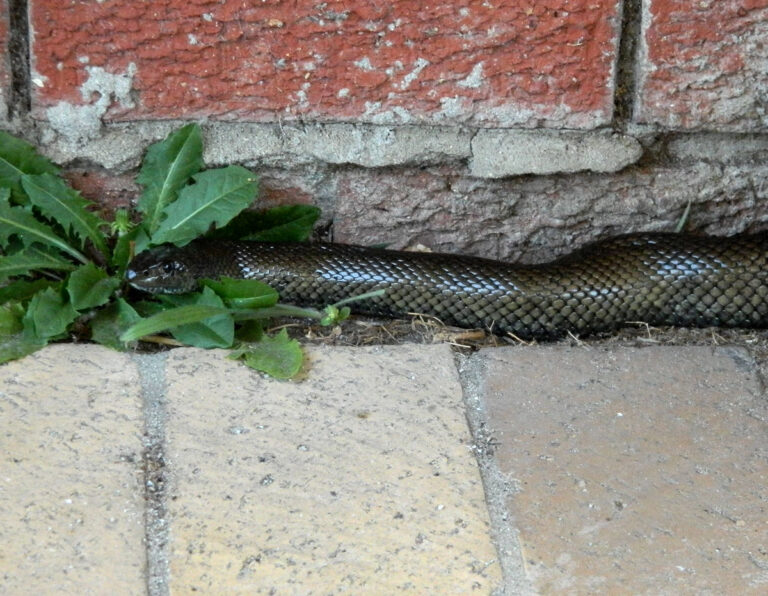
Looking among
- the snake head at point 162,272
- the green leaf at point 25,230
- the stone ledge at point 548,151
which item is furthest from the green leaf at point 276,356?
the stone ledge at point 548,151

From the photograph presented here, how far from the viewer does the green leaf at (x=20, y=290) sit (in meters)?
2.59

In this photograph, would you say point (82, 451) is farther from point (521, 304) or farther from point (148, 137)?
point (521, 304)

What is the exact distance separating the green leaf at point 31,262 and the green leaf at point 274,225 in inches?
17.9

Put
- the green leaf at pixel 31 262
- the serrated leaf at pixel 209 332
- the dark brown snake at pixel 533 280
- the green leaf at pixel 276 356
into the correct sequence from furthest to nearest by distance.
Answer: the dark brown snake at pixel 533 280
the green leaf at pixel 31 262
the serrated leaf at pixel 209 332
the green leaf at pixel 276 356

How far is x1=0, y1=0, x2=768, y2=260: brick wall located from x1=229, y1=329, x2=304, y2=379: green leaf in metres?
0.59

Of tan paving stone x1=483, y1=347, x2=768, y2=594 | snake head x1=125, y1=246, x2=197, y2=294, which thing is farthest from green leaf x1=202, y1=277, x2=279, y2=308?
tan paving stone x1=483, y1=347, x2=768, y2=594

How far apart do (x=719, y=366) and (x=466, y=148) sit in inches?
34.0

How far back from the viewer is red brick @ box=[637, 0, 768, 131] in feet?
8.70

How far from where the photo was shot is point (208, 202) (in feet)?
9.04

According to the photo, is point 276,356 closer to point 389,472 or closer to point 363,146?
point 389,472

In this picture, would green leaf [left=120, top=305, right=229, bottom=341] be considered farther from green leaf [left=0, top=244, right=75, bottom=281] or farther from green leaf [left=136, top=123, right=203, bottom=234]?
green leaf [left=136, top=123, right=203, bottom=234]

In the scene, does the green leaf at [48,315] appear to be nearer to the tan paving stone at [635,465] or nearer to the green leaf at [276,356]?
the green leaf at [276,356]

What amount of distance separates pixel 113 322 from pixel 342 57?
880mm

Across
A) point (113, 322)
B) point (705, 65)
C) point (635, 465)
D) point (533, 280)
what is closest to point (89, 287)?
point (113, 322)
